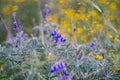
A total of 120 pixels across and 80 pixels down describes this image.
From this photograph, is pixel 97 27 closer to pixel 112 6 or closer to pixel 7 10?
pixel 112 6

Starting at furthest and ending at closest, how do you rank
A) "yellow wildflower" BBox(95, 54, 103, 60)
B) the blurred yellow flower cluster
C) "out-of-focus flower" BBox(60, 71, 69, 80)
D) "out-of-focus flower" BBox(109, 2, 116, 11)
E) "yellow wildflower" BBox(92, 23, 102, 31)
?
1. the blurred yellow flower cluster
2. "out-of-focus flower" BBox(109, 2, 116, 11)
3. "yellow wildflower" BBox(92, 23, 102, 31)
4. "yellow wildflower" BBox(95, 54, 103, 60)
5. "out-of-focus flower" BBox(60, 71, 69, 80)

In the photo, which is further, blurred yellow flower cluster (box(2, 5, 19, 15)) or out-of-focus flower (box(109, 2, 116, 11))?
blurred yellow flower cluster (box(2, 5, 19, 15))

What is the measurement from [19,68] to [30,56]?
0.53ft

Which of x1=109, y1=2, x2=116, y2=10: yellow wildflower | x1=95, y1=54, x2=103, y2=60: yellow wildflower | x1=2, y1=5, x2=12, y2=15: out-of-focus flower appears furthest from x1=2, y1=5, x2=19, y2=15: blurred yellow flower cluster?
x1=95, y1=54, x2=103, y2=60: yellow wildflower

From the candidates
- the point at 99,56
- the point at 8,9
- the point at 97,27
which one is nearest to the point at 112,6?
the point at 97,27

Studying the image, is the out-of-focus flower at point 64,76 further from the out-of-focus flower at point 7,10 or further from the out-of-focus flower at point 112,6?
the out-of-focus flower at point 7,10

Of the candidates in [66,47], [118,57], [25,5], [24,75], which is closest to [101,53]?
[118,57]

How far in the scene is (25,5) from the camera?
244 inches

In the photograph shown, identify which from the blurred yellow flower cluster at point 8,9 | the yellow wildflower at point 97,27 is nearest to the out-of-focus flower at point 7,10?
the blurred yellow flower cluster at point 8,9

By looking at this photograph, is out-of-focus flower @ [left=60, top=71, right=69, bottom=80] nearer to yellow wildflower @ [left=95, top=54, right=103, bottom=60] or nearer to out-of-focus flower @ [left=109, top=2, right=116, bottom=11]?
yellow wildflower @ [left=95, top=54, right=103, bottom=60]

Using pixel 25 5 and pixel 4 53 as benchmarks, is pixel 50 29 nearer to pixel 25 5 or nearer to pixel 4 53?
pixel 4 53

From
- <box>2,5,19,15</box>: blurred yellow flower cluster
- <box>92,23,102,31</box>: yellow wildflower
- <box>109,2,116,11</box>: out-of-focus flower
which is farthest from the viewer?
<box>2,5,19,15</box>: blurred yellow flower cluster

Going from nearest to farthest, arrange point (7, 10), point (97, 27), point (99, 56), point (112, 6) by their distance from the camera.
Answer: point (99, 56) → point (97, 27) → point (112, 6) → point (7, 10)

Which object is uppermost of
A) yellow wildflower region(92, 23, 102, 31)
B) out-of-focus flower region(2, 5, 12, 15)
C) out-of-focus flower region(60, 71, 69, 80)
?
out-of-focus flower region(60, 71, 69, 80)
